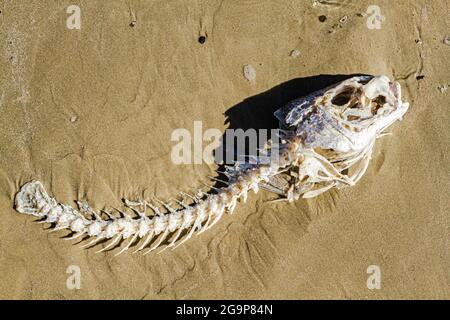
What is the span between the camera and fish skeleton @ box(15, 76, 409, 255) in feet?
17.3

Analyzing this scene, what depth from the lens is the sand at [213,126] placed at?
563 cm

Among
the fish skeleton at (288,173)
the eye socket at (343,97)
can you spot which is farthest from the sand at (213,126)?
the eye socket at (343,97)

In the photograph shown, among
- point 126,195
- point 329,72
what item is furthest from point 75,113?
point 329,72

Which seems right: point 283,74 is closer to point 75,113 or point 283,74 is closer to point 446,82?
point 446,82

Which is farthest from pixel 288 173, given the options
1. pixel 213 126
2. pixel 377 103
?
pixel 377 103

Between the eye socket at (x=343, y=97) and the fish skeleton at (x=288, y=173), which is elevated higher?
the eye socket at (x=343, y=97)

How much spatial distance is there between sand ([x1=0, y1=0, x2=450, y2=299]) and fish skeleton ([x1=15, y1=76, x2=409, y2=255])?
6.6 inches

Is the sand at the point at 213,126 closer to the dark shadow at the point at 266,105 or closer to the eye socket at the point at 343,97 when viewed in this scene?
the dark shadow at the point at 266,105

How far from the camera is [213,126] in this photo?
573 centimetres

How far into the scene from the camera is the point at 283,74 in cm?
572

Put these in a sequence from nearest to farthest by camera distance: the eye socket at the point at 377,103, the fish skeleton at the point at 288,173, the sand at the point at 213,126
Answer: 1. the fish skeleton at the point at 288,173
2. the eye socket at the point at 377,103
3. the sand at the point at 213,126

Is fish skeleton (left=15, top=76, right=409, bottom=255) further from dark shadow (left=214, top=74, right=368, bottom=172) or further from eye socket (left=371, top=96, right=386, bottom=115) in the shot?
dark shadow (left=214, top=74, right=368, bottom=172)

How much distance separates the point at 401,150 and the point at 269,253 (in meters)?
2.09

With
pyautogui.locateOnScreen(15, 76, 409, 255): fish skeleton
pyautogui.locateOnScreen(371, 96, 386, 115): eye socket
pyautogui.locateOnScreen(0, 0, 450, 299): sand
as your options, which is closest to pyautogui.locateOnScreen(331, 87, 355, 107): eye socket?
pyautogui.locateOnScreen(15, 76, 409, 255): fish skeleton
